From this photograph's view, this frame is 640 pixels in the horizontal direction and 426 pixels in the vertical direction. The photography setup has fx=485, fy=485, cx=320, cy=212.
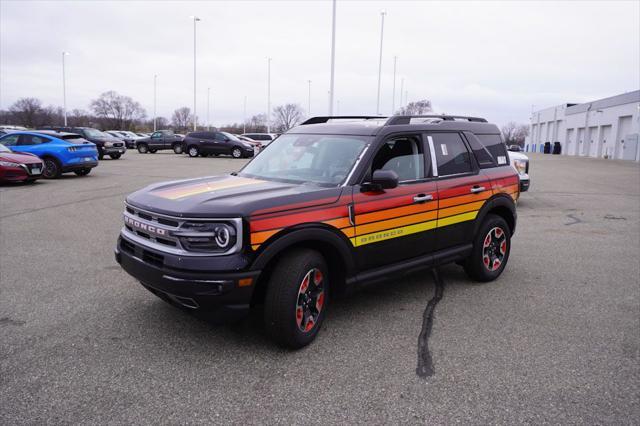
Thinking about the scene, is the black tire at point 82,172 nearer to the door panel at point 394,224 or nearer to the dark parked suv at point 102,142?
the dark parked suv at point 102,142

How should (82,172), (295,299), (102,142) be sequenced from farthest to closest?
1. (102,142)
2. (82,172)
3. (295,299)

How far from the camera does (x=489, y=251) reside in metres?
5.84

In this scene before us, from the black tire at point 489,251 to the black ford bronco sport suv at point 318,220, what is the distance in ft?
0.06

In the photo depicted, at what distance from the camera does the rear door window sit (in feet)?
16.8

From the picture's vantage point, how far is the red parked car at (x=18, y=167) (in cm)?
1361

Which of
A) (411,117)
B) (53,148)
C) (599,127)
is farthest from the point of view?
(599,127)

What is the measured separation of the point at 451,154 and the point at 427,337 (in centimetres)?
208

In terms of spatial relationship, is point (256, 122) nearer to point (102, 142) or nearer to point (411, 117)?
point (102, 142)

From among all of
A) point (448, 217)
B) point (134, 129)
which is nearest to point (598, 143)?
point (448, 217)

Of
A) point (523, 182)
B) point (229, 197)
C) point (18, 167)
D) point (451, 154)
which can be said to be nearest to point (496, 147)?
point (451, 154)

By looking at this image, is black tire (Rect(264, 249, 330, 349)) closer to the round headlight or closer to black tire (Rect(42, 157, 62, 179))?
the round headlight

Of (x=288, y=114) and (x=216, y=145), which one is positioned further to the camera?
(x=288, y=114)

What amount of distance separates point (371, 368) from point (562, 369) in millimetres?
1456

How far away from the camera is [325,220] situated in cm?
392
